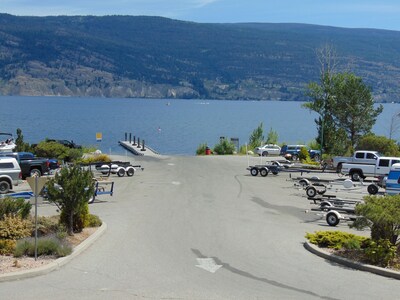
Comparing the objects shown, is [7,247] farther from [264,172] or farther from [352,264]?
[264,172]

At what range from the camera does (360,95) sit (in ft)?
199

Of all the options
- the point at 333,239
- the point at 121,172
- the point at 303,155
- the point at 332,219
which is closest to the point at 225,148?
the point at 303,155

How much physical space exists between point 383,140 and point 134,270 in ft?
133

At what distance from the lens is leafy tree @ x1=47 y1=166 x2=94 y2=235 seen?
19281 millimetres

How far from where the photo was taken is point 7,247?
16.8 meters

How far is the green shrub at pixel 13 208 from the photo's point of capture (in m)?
18.8

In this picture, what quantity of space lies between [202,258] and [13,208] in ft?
19.6

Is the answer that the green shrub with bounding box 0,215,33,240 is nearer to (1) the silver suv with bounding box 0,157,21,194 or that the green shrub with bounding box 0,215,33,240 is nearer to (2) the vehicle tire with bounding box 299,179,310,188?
(1) the silver suv with bounding box 0,157,21,194

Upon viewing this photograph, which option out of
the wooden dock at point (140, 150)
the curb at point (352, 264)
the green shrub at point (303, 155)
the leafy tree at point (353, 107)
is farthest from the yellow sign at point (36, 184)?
the wooden dock at point (140, 150)

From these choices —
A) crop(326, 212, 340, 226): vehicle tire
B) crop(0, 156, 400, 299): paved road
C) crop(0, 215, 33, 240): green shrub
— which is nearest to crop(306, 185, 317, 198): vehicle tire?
crop(0, 156, 400, 299): paved road

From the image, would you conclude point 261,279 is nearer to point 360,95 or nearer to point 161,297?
point 161,297

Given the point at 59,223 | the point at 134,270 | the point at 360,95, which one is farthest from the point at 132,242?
the point at 360,95

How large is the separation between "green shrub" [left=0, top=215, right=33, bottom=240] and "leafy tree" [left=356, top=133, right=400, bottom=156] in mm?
37903

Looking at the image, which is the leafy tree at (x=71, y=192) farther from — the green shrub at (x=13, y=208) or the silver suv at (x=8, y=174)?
the silver suv at (x=8, y=174)
